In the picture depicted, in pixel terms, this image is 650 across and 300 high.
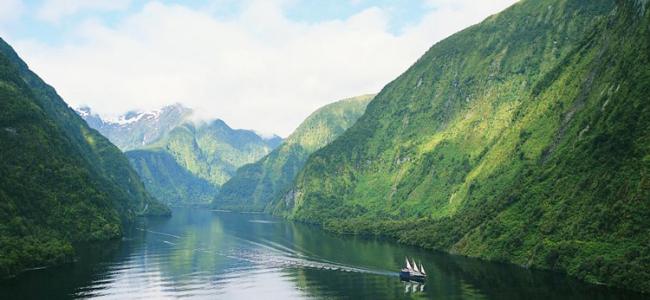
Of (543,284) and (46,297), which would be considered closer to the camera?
(46,297)

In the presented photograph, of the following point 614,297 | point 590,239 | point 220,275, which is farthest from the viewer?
point 220,275

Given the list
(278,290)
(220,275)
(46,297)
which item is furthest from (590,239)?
(46,297)

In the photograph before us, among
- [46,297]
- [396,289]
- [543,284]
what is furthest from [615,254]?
[46,297]

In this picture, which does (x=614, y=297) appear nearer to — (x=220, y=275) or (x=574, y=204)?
(x=574, y=204)

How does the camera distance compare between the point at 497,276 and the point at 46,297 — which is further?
the point at 497,276

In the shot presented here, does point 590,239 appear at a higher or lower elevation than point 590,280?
higher

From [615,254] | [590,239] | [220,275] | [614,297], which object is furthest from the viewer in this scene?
[220,275]

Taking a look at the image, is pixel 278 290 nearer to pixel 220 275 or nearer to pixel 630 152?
pixel 220 275

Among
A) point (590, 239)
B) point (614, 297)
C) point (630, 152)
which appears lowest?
point (614, 297)

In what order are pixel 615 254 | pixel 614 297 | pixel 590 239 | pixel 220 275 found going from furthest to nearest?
pixel 220 275 < pixel 590 239 < pixel 615 254 < pixel 614 297
